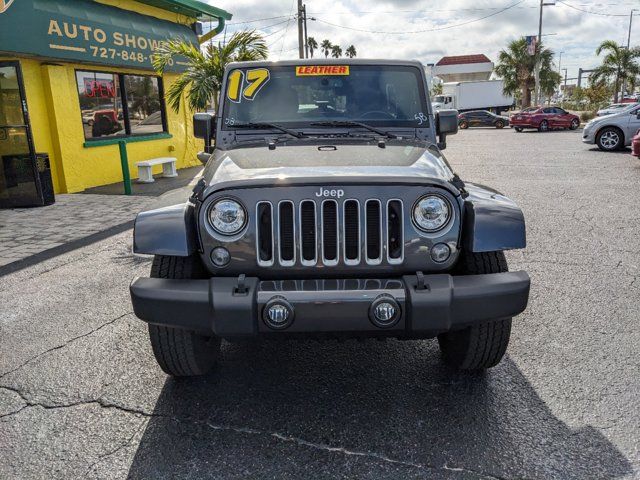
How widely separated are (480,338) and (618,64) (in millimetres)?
48641

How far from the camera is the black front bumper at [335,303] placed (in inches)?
97.4

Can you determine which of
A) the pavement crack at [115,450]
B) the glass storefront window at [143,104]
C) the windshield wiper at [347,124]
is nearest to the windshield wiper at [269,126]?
the windshield wiper at [347,124]

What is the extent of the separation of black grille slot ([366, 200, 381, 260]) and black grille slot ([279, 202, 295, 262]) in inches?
14.9

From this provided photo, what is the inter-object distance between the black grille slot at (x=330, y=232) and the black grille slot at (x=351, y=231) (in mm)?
51

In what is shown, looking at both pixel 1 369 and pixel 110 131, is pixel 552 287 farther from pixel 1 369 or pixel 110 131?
pixel 110 131

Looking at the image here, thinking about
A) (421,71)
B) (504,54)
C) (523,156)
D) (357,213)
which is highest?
(504,54)

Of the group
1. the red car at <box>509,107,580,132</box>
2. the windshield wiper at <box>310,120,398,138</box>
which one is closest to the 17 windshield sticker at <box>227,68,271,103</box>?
the windshield wiper at <box>310,120,398,138</box>

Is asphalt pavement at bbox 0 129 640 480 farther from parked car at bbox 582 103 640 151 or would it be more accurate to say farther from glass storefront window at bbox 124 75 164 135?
parked car at bbox 582 103 640 151

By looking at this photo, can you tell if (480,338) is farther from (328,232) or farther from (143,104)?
(143,104)

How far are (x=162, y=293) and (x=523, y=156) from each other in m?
15.6

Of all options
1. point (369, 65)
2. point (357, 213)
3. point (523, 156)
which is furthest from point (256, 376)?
point (523, 156)

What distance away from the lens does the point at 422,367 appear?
11.2 ft

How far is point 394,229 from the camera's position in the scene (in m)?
2.72

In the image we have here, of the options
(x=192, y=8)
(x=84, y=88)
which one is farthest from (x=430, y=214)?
(x=192, y=8)
